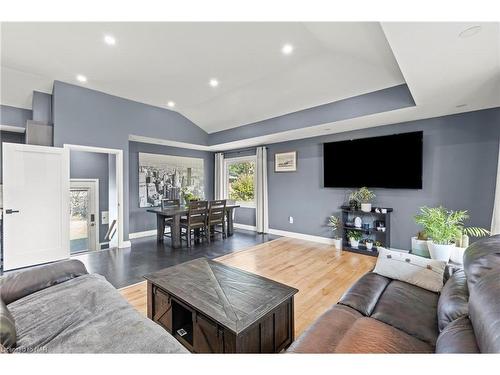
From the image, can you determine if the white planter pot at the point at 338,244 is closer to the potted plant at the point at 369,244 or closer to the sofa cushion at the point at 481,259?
the potted plant at the point at 369,244

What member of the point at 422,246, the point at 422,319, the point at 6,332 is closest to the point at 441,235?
the point at 422,246

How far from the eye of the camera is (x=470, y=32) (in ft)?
4.96

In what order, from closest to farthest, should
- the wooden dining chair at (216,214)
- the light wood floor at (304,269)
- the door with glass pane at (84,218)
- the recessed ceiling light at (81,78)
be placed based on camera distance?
the light wood floor at (304,269), the recessed ceiling light at (81,78), the wooden dining chair at (216,214), the door with glass pane at (84,218)

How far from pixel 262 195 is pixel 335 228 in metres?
1.95

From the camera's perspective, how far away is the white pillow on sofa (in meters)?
1.75

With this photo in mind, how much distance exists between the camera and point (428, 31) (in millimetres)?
1515

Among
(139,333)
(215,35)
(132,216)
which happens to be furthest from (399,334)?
(132,216)

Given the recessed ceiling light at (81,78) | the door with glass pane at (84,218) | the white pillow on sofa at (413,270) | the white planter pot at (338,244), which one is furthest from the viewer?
the door with glass pane at (84,218)

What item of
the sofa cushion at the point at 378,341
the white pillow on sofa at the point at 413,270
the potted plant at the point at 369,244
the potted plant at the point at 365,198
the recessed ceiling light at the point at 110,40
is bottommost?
the potted plant at the point at 369,244

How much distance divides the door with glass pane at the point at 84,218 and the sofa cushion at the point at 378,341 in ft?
20.3

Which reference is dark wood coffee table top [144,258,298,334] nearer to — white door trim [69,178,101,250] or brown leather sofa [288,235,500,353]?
brown leather sofa [288,235,500,353]

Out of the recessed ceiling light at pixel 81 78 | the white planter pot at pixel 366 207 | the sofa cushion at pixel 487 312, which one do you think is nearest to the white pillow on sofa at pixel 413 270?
the sofa cushion at pixel 487 312

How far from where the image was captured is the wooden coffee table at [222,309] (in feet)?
4.32

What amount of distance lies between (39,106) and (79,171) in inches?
68.5
